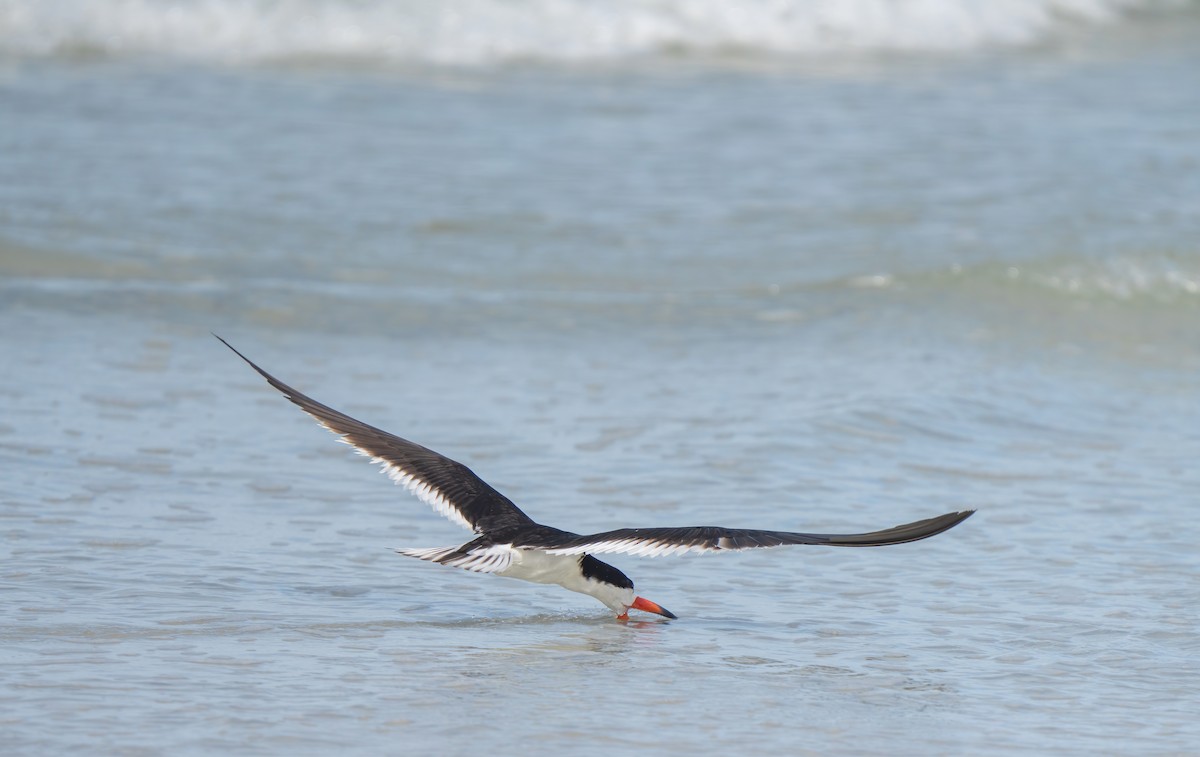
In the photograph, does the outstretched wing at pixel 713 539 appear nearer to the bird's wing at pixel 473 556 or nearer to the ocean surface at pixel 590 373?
the bird's wing at pixel 473 556

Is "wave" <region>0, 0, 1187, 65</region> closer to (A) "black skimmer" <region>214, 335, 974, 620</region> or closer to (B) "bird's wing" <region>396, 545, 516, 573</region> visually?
(A) "black skimmer" <region>214, 335, 974, 620</region>

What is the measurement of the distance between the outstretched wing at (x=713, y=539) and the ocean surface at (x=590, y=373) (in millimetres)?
379

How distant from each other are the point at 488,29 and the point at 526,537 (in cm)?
→ 1252

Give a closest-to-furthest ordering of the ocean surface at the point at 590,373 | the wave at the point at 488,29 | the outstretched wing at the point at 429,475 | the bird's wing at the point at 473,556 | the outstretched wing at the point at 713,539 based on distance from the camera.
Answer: the outstretched wing at the point at 713,539 < the ocean surface at the point at 590,373 < the bird's wing at the point at 473,556 < the outstretched wing at the point at 429,475 < the wave at the point at 488,29

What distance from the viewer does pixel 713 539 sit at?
4.42 meters

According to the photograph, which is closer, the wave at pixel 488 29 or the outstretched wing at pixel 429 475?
the outstretched wing at pixel 429 475

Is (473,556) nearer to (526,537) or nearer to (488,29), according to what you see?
(526,537)

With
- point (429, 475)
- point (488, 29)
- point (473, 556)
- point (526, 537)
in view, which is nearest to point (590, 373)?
point (429, 475)

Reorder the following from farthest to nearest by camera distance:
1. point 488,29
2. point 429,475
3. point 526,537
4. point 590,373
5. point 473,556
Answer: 1. point 488,29
2. point 590,373
3. point 429,475
4. point 526,537
5. point 473,556

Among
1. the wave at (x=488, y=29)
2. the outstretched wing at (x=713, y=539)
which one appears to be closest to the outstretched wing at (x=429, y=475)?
the outstretched wing at (x=713, y=539)

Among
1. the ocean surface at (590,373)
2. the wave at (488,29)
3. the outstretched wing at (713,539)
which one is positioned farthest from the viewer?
the wave at (488,29)

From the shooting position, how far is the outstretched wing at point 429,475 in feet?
16.6

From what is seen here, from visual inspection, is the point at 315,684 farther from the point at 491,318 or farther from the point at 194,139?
the point at 194,139

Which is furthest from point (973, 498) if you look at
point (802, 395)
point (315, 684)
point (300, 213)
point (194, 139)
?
point (194, 139)
